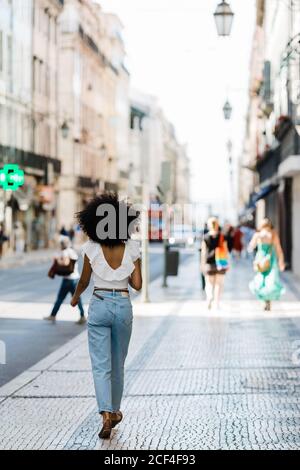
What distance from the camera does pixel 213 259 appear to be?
62.0 ft

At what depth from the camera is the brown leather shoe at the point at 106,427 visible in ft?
25.4

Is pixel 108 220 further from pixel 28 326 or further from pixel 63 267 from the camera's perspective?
pixel 63 267

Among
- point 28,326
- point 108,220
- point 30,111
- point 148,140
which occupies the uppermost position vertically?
point 148,140

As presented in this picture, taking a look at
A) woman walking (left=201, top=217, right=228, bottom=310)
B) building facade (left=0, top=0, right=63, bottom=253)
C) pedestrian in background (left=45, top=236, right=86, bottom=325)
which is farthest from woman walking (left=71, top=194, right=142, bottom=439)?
building facade (left=0, top=0, right=63, bottom=253)

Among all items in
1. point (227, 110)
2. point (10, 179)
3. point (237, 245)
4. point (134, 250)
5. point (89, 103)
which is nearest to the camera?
point (134, 250)

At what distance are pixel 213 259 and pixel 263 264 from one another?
89 cm

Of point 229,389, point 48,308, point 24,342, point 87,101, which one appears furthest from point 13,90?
point 229,389

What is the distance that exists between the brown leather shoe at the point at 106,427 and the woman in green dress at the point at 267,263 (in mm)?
10931

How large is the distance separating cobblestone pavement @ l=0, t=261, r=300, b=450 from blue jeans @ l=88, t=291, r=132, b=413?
0.34 m

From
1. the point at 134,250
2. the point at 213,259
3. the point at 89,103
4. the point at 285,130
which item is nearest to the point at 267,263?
the point at 213,259

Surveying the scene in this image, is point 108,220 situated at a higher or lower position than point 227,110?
lower

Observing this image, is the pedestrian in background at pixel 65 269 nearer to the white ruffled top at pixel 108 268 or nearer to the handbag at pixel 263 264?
the handbag at pixel 263 264

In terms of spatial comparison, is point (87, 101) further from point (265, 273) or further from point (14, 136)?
point (265, 273)

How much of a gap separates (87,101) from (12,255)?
30182 millimetres
